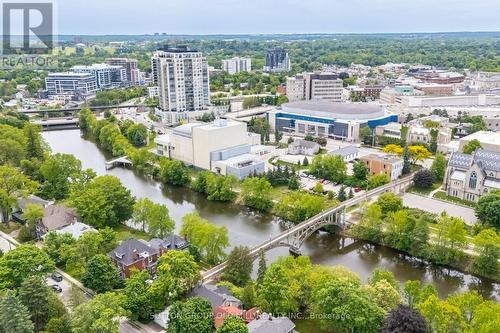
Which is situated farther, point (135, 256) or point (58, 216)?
point (58, 216)

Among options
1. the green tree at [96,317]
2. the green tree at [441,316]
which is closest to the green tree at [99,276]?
the green tree at [96,317]

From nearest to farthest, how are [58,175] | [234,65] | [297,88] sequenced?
[58,175] < [297,88] < [234,65]

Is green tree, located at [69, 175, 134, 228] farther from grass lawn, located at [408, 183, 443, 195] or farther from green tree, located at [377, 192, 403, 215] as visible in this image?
grass lawn, located at [408, 183, 443, 195]

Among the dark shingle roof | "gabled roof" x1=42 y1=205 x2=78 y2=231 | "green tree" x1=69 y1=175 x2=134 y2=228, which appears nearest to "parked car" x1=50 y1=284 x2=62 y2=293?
"gabled roof" x1=42 y1=205 x2=78 y2=231

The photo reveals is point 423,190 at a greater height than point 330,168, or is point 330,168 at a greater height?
point 330,168

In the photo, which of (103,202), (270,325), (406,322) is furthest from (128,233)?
(406,322)

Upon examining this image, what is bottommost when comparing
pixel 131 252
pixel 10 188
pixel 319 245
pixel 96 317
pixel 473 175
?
pixel 319 245

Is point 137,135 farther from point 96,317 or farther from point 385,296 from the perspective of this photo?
point 385,296
